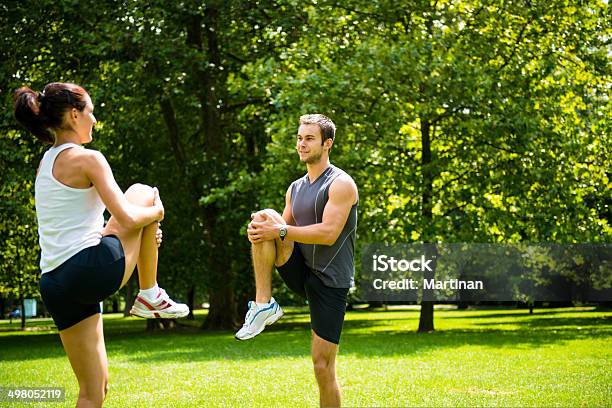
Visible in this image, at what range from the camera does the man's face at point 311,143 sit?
5531 mm

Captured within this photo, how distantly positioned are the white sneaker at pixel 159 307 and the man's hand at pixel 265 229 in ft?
2.30

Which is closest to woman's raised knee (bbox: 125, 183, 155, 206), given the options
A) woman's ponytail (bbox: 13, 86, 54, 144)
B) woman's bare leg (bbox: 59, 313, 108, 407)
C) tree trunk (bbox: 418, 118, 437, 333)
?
woman's ponytail (bbox: 13, 86, 54, 144)

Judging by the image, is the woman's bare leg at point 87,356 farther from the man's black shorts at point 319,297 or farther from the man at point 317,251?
the man's black shorts at point 319,297

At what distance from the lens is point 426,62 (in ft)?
63.8

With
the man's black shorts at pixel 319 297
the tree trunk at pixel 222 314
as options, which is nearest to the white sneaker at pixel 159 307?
the man's black shorts at pixel 319 297

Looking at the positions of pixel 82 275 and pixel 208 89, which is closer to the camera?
pixel 82 275

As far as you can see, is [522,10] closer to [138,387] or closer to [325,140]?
[138,387]

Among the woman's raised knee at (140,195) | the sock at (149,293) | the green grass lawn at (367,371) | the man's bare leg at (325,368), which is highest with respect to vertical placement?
the woman's raised knee at (140,195)

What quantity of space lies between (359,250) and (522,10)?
8004mm

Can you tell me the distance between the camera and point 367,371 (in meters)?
12.7

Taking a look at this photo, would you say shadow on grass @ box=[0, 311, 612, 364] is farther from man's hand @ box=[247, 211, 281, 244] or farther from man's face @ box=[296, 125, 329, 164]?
man's hand @ box=[247, 211, 281, 244]

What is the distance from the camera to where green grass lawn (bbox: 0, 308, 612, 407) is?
9.58m

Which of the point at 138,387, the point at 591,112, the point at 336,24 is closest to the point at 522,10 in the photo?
the point at 591,112

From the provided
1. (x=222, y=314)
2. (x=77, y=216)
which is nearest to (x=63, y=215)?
(x=77, y=216)
